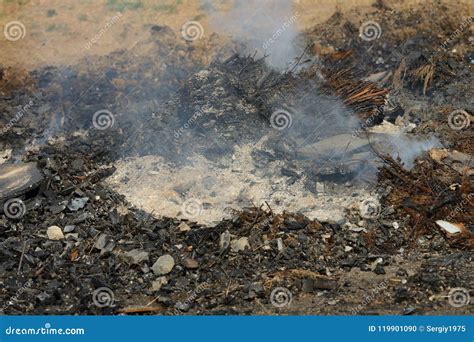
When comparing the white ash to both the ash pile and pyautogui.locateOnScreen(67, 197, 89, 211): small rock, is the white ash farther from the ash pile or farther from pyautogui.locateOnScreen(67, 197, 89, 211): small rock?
pyautogui.locateOnScreen(67, 197, 89, 211): small rock

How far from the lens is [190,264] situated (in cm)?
948

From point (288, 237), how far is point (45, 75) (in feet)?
25.3

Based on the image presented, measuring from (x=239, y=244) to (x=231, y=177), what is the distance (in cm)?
175

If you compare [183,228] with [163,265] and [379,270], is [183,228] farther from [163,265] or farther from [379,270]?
[379,270]

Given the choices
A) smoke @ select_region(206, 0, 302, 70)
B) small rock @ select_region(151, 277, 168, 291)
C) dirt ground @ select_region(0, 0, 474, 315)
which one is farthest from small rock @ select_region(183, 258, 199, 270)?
smoke @ select_region(206, 0, 302, 70)

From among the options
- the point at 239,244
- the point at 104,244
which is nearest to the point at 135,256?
the point at 104,244

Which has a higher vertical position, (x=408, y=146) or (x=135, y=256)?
(x=408, y=146)

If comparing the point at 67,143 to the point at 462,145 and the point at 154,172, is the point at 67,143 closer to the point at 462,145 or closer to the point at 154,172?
the point at 154,172

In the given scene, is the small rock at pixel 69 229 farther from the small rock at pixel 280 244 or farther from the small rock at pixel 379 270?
the small rock at pixel 379 270

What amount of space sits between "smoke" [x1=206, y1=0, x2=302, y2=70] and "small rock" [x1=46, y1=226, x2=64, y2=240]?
20.7 feet

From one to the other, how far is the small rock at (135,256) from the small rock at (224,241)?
1.10m

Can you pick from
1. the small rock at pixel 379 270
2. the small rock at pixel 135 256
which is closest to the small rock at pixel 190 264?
the small rock at pixel 135 256

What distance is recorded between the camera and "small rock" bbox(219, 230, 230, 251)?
9.67 m

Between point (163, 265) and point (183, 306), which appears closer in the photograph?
point (183, 306)
